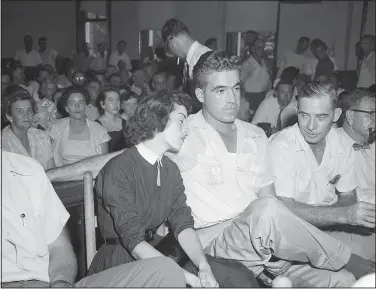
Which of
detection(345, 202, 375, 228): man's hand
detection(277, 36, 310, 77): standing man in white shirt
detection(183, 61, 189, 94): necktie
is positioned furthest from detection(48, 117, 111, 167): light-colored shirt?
detection(277, 36, 310, 77): standing man in white shirt

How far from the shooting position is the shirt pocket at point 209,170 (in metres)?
2.15

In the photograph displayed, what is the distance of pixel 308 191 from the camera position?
95.6 inches

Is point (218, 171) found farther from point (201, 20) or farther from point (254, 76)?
point (201, 20)

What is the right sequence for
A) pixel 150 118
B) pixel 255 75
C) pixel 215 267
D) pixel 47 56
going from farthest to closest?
1. pixel 47 56
2. pixel 255 75
3. pixel 150 118
4. pixel 215 267

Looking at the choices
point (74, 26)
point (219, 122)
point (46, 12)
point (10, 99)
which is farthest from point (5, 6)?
point (219, 122)

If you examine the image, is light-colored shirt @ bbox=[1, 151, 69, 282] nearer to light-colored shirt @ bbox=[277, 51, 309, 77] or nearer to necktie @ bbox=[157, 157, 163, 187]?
necktie @ bbox=[157, 157, 163, 187]

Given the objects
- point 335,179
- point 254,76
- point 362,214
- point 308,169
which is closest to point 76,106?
point 308,169

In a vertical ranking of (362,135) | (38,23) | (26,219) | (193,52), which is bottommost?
(26,219)

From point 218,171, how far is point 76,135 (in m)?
2.00

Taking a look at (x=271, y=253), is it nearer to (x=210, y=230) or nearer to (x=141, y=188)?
(x=210, y=230)

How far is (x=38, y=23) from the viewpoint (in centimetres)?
1068

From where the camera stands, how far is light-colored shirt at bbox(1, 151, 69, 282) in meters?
1.66

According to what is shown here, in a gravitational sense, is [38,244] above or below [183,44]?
below

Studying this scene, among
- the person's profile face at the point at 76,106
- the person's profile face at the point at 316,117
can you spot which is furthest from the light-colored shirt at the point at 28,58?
the person's profile face at the point at 316,117
